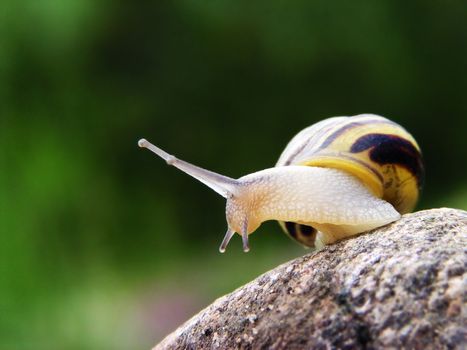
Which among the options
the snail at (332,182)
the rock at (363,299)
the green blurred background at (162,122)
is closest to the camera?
the rock at (363,299)

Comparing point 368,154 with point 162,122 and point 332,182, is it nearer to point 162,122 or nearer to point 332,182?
point 332,182

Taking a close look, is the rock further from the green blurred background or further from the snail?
the green blurred background

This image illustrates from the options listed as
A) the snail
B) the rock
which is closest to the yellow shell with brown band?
the snail

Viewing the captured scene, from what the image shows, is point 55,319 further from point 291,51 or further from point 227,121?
point 291,51

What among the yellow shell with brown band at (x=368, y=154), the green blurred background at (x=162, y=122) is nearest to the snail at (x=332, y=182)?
the yellow shell with brown band at (x=368, y=154)

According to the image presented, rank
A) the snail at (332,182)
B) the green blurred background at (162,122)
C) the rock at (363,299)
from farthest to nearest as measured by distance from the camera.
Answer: the green blurred background at (162,122) < the snail at (332,182) < the rock at (363,299)

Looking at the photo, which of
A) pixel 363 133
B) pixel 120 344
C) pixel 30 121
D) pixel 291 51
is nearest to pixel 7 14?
pixel 30 121

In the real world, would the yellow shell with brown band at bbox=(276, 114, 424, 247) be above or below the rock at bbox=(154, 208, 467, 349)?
above

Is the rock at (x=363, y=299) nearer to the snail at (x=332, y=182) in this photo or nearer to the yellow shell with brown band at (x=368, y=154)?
the snail at (x=332, y=182)
